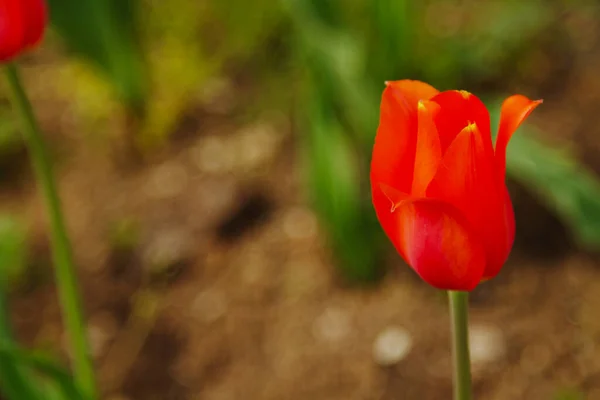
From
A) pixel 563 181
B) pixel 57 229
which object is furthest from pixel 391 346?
pixel 57 229

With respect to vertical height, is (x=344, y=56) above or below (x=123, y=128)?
above

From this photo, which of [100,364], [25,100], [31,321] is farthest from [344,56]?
[31,321]

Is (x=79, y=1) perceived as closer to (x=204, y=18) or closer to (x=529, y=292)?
(x=204, y=18)

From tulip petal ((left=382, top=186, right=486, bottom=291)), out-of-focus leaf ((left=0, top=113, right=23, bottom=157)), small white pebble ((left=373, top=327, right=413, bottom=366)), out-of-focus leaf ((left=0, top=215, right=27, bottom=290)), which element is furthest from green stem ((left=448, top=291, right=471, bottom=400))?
→ out-of-focus leaf ((left=0, top=113, right=23, bottom=157))

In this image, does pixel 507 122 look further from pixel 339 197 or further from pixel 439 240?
pixel 339 197

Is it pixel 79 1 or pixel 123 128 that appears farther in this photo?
pixel 123 128

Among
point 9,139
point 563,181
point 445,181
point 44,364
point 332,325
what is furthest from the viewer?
point 9,139

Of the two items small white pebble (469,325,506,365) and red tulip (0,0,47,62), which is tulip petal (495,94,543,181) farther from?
small white pebble (469,325,506,365)

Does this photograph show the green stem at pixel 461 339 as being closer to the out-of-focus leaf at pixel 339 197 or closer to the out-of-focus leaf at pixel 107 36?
the out-of-focus leaf at pixel 339 197
